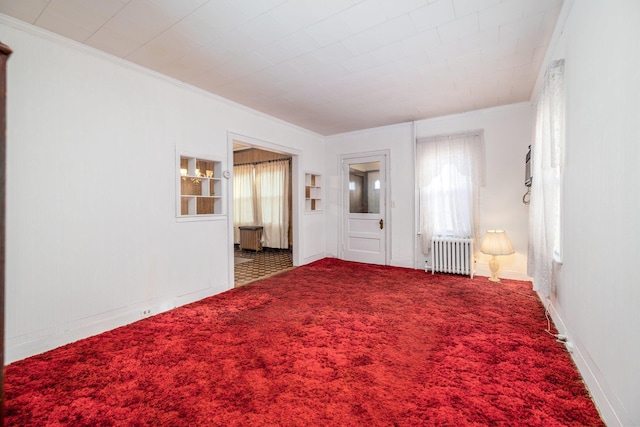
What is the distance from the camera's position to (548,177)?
253 cm

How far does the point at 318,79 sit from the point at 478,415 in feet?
11.3

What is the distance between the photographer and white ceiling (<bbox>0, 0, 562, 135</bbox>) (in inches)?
85.5

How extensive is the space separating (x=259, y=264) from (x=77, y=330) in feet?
11.2

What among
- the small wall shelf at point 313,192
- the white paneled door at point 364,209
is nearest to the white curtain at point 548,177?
the white paneled door at point 364,209

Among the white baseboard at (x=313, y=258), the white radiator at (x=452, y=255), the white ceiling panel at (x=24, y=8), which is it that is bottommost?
the white baseboard at (x=313, y=258)

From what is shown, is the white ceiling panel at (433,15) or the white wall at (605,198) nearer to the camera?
the white wall at (605,198)

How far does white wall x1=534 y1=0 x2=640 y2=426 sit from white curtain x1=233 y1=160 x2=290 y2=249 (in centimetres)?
599

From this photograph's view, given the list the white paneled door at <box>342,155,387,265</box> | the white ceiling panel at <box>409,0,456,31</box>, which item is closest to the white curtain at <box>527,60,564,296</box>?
the white ceiling panel at <box>409,0,456,31</box>

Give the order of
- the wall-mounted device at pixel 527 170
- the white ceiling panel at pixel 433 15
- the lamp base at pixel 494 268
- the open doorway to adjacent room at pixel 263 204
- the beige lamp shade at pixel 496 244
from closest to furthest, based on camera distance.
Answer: the white ceiling panel at pixel 433 15
the wall-mounted device at pixel 527 170
the beige lamp shade at pixel 496 244
the lamp base at pixel 494 268
the open doorway to adjacent room at pixel 263 204

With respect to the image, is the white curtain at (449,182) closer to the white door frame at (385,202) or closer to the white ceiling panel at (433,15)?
the white door frame at (385,202)

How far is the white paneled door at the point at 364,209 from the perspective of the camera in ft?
18.5

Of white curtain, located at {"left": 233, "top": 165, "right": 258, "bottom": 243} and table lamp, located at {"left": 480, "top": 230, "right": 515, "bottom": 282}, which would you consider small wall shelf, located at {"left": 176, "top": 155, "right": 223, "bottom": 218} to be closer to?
white curtain, located at {"left": 233, "top": 165, "right": 258, "bottom": 243}

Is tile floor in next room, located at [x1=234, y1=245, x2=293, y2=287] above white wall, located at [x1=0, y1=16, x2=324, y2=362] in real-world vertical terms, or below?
below

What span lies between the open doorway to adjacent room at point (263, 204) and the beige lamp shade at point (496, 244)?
423 cm
